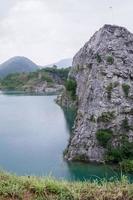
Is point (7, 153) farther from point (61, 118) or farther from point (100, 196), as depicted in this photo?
point (100, 196)

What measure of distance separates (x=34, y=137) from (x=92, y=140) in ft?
36.0

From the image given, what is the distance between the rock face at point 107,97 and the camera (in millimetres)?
39938

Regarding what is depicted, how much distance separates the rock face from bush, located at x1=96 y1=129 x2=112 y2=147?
322 millimetres

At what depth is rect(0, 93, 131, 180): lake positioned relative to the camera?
1297 inches

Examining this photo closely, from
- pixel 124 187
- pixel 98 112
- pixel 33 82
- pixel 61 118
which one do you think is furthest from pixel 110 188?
pixel 33 82

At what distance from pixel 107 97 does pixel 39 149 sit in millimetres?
9807

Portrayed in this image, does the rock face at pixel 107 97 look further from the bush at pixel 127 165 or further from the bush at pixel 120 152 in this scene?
the bush at pixel 127 165

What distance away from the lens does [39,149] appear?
137ft

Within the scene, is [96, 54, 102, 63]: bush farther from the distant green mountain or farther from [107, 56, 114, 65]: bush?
the distant green mountain

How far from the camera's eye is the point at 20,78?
183375 millimetres

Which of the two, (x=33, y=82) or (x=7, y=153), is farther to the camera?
(x=33, y=82)

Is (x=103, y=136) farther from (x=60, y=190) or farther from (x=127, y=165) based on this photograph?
(x=60, y=190)

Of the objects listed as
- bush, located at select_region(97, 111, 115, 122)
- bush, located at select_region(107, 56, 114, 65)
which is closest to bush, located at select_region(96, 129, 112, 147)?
bush, located at select_region(97, 111, 115, 122)

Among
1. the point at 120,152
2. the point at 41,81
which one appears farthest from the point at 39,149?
the point at 41,81
